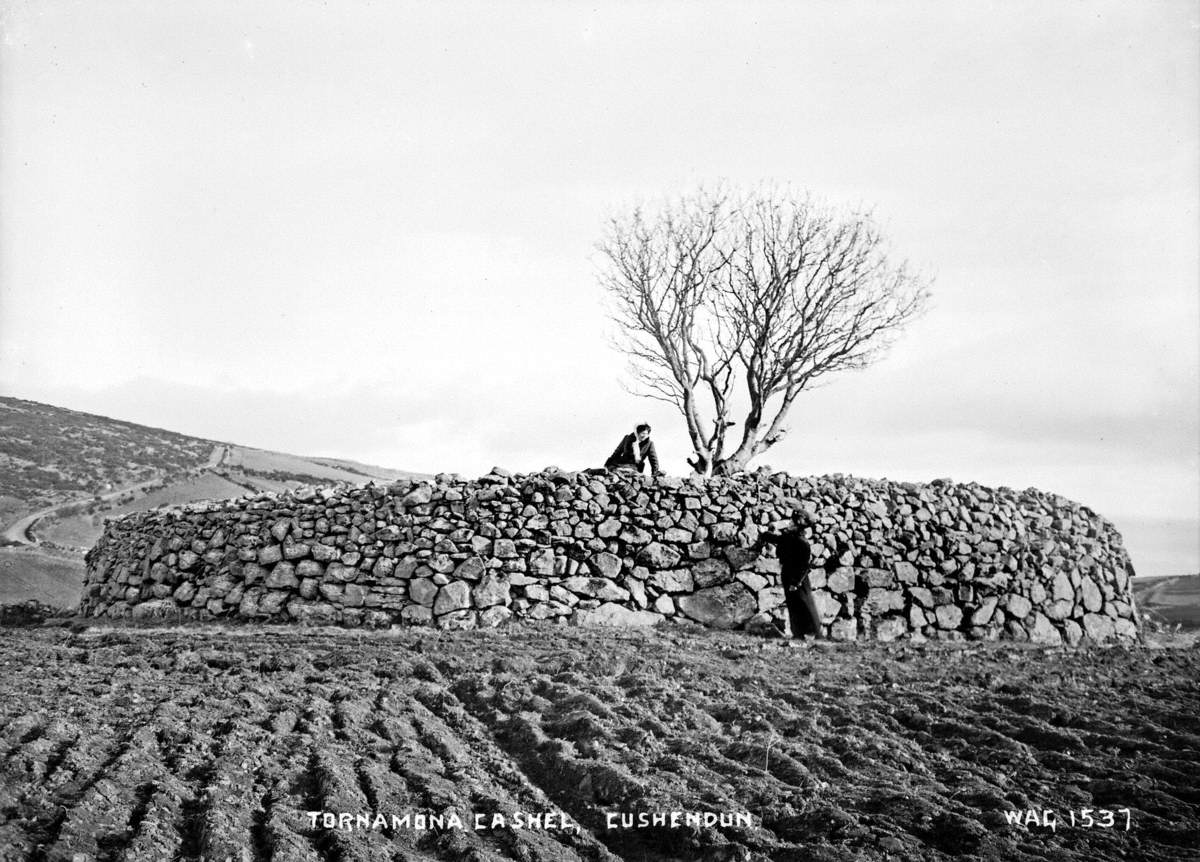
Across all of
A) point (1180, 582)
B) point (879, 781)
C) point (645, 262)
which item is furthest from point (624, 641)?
point (1180, 582)

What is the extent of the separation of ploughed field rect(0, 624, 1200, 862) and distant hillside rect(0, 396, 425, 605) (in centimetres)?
1251

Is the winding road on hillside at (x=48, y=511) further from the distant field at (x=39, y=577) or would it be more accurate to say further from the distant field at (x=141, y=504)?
the distant field at (x=39, y=577)

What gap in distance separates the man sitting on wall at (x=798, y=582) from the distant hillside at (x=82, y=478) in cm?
1423

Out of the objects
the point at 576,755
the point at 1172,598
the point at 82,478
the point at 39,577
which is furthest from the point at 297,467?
the point at 576,755

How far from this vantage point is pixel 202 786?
606cm

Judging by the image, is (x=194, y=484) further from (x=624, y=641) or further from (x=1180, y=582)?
(x=1180, y=582)

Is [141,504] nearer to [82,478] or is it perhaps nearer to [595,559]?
[82,478]

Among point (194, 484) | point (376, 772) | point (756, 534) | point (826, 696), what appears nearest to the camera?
point (376, 772)

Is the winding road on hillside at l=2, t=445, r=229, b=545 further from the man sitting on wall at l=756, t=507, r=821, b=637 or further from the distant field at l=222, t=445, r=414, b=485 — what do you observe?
the man sitting on wall at l=756, t=507, r=821, b=637

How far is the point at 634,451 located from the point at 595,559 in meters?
2.51

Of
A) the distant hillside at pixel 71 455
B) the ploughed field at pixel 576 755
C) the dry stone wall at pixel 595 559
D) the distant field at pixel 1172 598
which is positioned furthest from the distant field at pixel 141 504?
Answer: the distant field at pixel 1172 598

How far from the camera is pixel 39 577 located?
20891mm

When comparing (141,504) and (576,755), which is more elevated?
(141,504)

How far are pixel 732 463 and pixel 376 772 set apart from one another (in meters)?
14.7
